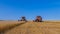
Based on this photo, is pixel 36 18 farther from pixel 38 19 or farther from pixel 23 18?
pixel 23 18

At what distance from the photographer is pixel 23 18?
61.0 m

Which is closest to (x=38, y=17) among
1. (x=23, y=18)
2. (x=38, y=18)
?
(x=38, y=18)

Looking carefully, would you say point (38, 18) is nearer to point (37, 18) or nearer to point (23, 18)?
point (37, 18)

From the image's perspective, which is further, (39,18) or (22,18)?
(22,18)

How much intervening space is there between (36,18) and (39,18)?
1148 mm

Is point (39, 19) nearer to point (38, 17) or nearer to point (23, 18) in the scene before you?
point (38, 17)

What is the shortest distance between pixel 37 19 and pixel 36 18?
3.31 feet

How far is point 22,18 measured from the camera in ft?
200

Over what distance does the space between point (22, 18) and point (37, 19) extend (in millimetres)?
8519

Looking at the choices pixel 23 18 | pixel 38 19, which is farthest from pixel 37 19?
pixel 23 18

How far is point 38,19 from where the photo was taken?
179 ft

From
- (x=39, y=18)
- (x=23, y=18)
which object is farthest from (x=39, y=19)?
(x=23, y=18)

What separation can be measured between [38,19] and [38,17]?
2.42 ft

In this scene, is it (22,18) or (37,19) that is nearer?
(37,19)
